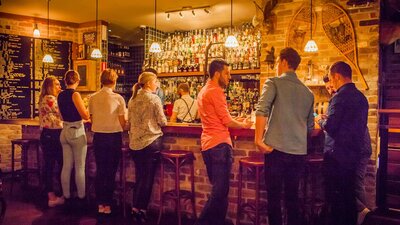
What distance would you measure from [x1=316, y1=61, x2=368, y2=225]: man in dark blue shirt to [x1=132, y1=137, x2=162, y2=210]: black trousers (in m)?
1.72

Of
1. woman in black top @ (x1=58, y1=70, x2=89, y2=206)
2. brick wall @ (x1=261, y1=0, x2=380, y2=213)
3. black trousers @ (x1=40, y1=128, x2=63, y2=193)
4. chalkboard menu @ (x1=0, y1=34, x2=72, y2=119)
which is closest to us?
woman in black top @ (x1=58, y1=70, x2=89, y2=206)

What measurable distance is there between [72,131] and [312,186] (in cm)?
272

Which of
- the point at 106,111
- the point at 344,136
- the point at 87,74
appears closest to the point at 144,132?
the point at 106,111

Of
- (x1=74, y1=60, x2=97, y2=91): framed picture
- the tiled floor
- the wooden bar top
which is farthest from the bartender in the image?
(x1=74, y1=60, x2=97, y2=91): framed picture

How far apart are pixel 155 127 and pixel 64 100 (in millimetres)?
1184

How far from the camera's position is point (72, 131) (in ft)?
15.0

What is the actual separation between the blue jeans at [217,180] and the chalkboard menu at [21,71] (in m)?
5.74

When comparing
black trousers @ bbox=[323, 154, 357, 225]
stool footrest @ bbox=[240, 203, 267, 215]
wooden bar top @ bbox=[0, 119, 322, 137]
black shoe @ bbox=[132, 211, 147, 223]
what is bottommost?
black shoe @ bbox=[132, 211, 147, 223]

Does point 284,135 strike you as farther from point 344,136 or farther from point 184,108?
point 184,108

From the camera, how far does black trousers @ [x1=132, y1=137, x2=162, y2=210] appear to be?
4109 millimetres

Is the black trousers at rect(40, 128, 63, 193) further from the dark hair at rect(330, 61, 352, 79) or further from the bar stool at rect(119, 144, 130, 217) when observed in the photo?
the dark hair at rect(330, 61, 352, 79)

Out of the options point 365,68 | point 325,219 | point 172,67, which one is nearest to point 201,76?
point 172,67

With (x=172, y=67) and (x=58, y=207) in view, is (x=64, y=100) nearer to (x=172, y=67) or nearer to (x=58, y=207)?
(x=58, y=207)

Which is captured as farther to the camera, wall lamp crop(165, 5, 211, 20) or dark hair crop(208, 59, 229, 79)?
wall lamp crop(165, 5, 211, 20)
